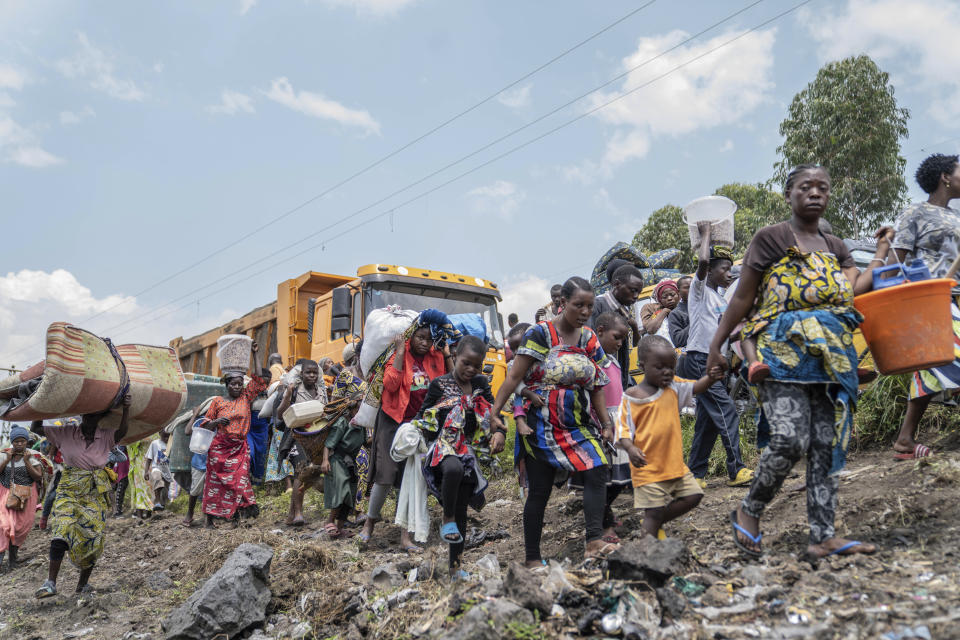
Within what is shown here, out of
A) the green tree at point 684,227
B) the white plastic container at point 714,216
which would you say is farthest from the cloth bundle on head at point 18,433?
the green tree at point 684,227

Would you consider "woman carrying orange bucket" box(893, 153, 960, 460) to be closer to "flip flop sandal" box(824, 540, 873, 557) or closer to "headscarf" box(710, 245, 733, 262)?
"headscarf" box(710, 245, 733, 262)

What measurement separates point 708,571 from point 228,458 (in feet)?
20.7

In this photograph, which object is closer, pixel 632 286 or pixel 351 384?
pixel 632 286

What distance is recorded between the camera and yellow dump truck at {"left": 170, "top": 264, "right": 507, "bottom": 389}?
10.2 m

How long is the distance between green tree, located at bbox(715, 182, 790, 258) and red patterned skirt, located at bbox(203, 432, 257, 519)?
9971mm

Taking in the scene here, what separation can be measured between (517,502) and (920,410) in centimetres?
347

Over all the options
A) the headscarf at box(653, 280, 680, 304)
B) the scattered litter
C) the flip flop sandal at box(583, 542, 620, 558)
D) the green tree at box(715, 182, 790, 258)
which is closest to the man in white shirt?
the headscarf at box(653, 280, 680, 304)

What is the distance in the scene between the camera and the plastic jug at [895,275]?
345cm

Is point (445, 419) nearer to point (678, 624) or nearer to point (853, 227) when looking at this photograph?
point (678, 624)

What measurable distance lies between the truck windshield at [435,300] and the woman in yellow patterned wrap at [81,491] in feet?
14.8

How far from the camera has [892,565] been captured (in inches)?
122

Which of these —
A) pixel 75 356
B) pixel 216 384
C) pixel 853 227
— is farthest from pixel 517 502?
pixel 853 227

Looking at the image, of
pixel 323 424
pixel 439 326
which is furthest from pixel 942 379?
pixel 323 424

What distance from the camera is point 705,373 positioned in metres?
5.26
